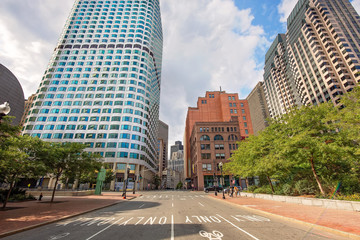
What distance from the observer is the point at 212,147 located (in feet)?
205

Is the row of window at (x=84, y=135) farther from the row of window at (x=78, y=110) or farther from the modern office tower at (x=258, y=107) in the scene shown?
the modern office tower at (x=258, y=107)

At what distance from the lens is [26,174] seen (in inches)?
574

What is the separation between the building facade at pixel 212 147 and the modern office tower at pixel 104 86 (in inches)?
835

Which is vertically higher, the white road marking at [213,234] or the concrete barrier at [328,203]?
the concrete barrier at [328,203]

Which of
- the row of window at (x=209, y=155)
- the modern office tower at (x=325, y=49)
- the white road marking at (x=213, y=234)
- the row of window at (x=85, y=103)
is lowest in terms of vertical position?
the white road marking at (x=213, y=234)

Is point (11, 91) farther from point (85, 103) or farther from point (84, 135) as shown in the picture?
point (84, 135)

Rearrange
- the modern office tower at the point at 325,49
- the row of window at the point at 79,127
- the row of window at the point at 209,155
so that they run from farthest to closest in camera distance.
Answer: the modern office tower at the point at 325,49, the row of window at the point at 209,155, the row of window at the point at 79,127

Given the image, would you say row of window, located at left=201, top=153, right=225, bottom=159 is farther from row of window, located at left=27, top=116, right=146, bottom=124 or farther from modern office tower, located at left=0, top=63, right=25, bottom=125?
modern office tower, located at left=0, top=63, right=25, bottom=125

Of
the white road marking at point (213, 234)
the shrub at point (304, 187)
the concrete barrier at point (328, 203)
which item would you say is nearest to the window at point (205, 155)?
the shrub at point (304, 187)

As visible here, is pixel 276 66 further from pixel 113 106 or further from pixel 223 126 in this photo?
pixel 113 106

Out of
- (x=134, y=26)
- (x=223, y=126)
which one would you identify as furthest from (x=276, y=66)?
(x=134, y=26)

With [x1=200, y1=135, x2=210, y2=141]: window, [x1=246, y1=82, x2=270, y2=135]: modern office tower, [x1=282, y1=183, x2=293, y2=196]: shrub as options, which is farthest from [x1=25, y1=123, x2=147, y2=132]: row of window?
[x1=246, y1=82, x2=270, y2=135]: modern office tower

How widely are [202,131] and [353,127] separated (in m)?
52.4

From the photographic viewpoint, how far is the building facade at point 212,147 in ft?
194
